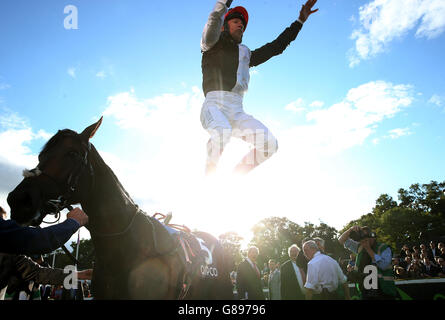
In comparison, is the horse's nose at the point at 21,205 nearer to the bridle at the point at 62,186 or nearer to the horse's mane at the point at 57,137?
the bridle at the point at 62,186

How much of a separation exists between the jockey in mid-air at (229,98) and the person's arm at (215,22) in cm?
7

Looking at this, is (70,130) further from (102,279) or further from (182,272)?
(182,272)

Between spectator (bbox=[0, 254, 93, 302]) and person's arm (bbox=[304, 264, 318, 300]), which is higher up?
spectator (bbox=[0, 254, 93, 302])

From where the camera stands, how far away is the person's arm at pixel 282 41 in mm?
5418

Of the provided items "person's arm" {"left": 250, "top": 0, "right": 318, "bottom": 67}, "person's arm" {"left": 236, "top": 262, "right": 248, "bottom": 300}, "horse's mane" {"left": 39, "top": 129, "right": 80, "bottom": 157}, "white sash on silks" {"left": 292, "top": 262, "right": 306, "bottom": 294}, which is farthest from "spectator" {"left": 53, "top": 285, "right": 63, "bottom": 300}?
"person's arm" {"left": 250, "top": 0, "right": 318, "bottom": 67}

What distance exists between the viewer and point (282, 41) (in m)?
5.49

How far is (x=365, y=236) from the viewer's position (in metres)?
5.75

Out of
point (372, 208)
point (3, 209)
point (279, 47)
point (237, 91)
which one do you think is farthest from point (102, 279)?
point (372, 208)

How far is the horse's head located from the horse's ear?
0.01 m

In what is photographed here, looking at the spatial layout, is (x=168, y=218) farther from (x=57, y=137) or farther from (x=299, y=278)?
(x=299, y=278)

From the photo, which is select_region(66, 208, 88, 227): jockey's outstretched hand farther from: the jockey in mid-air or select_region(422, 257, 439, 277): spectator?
select_region(422, 257, 439, 277): spectator

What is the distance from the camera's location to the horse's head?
2471 mm

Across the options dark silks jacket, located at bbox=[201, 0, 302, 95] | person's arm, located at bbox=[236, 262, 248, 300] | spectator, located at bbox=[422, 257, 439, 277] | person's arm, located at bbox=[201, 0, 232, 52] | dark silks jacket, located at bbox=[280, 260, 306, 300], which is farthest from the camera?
spectator, located at bbox=[422, 257, 439, 277]
